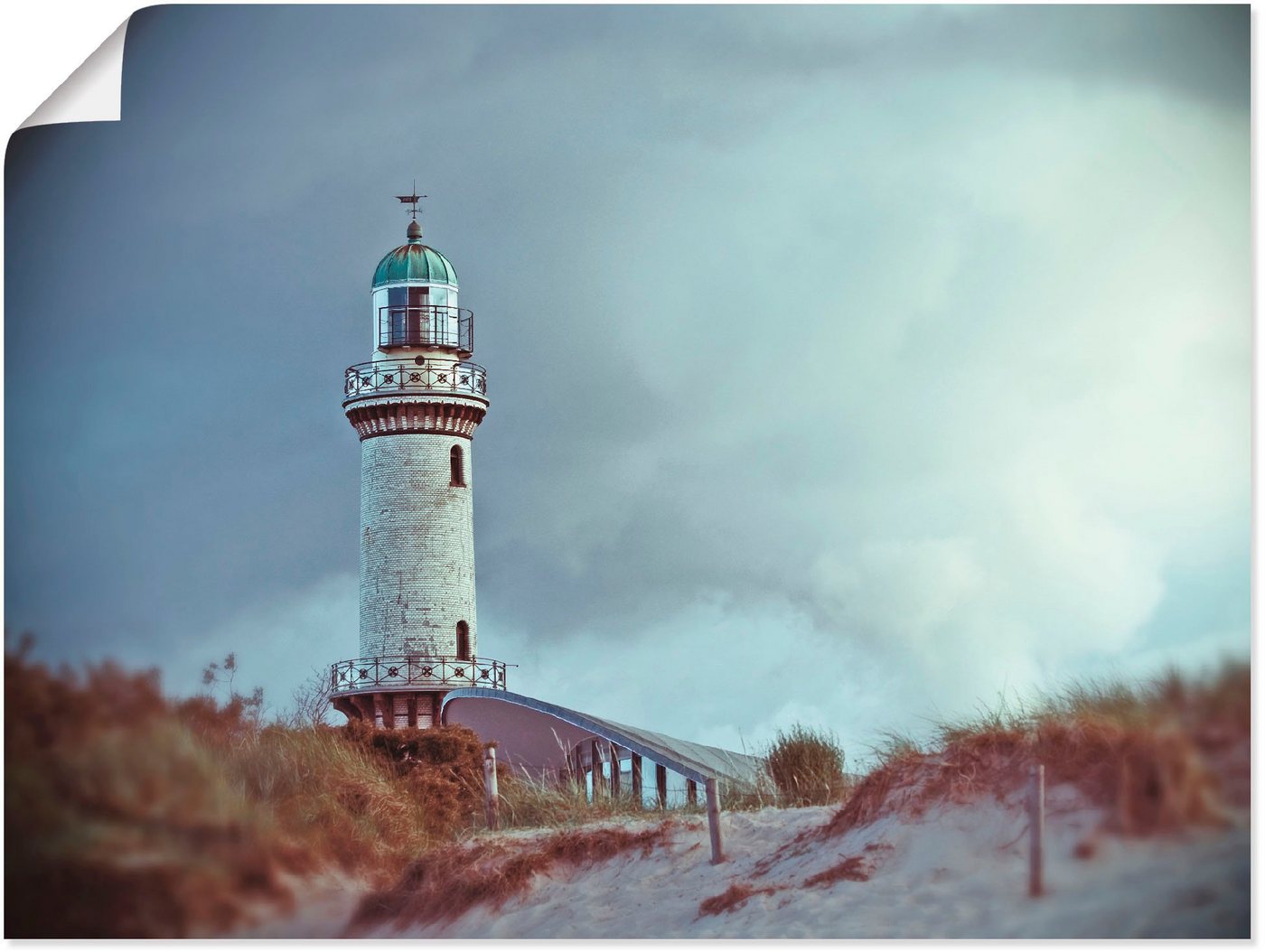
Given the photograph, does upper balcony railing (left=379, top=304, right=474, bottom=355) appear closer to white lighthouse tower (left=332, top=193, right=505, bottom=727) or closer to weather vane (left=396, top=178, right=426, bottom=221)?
white lighthouse tower (left=332, top=193, right=505, bottom=727)

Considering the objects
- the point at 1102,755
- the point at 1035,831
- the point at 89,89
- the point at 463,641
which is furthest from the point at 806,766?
the point at 463,641

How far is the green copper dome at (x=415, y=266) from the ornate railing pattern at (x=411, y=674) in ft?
18.4

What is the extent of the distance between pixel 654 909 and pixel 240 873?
2960mm

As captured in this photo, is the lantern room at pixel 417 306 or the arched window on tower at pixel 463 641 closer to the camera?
the arched window on tower at pixel 463 641

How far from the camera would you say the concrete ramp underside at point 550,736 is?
20812 millimetres

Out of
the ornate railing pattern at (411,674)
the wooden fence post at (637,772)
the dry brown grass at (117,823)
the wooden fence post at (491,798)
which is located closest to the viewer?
the dry brown grass at (117,823)

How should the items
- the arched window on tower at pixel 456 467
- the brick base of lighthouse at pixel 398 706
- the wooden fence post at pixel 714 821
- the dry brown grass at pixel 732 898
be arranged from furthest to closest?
the arched window on tower at pixel 456 467
the brick base of lighthouse at pixel 398 706
the wooden fence post at pixel 714 821
the dry brown grass at pixel 732 898

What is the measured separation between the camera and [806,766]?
1750 cm

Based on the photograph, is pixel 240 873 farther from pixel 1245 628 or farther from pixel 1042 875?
pixel 1245 628

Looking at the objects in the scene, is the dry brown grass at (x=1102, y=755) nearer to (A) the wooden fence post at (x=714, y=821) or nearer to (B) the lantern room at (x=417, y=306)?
(A) the wooden fence post at (x=714, y=821)

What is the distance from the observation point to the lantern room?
101ft

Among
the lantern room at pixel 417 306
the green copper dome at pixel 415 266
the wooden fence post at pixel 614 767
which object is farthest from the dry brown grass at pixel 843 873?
the green copper dome at pixel 415 266

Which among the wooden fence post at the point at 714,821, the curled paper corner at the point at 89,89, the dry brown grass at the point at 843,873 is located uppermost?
the curled paper corner at the point at 89,89

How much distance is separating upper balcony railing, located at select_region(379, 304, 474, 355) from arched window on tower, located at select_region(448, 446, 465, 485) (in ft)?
4.98
